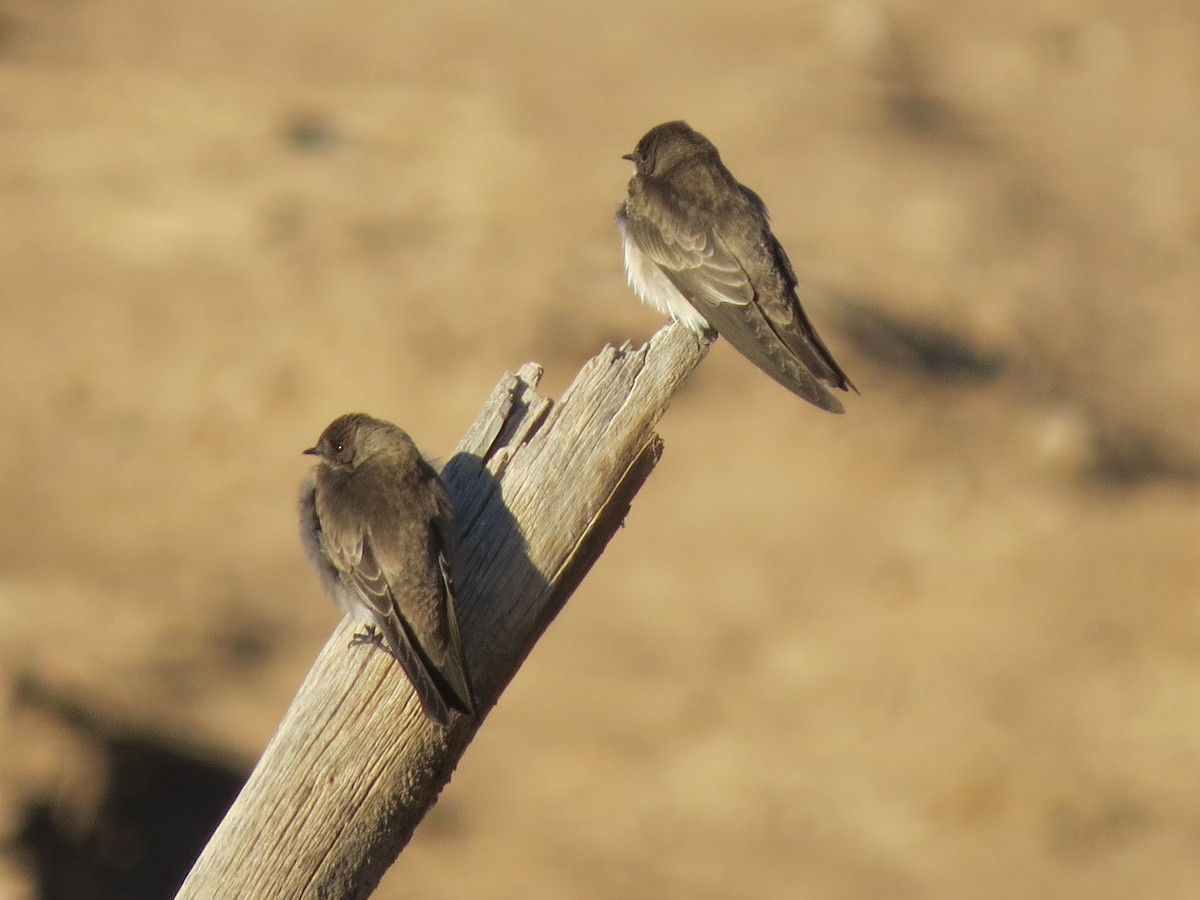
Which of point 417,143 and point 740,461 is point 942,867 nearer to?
point 740,461

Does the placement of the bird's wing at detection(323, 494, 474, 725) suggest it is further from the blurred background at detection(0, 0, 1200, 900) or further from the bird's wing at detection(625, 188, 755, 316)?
the blurred background at detection(0, 0, 1200, 900)

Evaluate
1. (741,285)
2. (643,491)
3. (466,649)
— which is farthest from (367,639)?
(643,491)

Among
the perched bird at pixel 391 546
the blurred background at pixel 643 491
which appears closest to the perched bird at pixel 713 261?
the perched bird at pixel 391 546

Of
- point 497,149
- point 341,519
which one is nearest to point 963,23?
point 497,149

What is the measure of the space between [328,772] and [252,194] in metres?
12.4

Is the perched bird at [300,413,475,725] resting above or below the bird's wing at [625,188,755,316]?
below

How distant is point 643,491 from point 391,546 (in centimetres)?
828

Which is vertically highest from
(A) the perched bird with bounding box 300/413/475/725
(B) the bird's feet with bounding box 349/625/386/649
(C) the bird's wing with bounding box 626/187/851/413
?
(C) the bird's wing with bounding box 626/187/851/413

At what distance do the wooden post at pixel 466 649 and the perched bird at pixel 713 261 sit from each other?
94.8 inches

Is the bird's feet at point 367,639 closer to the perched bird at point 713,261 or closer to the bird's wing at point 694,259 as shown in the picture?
the perched bird at point 713,261

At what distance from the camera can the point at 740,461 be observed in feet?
41.5

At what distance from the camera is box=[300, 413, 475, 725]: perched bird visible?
3.34 m

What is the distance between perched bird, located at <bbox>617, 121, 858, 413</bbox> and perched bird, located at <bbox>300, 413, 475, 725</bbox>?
1.81 m

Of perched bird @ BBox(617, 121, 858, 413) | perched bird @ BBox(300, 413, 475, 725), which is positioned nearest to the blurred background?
perched bird @ BBox(617, 121, 858, 413)
